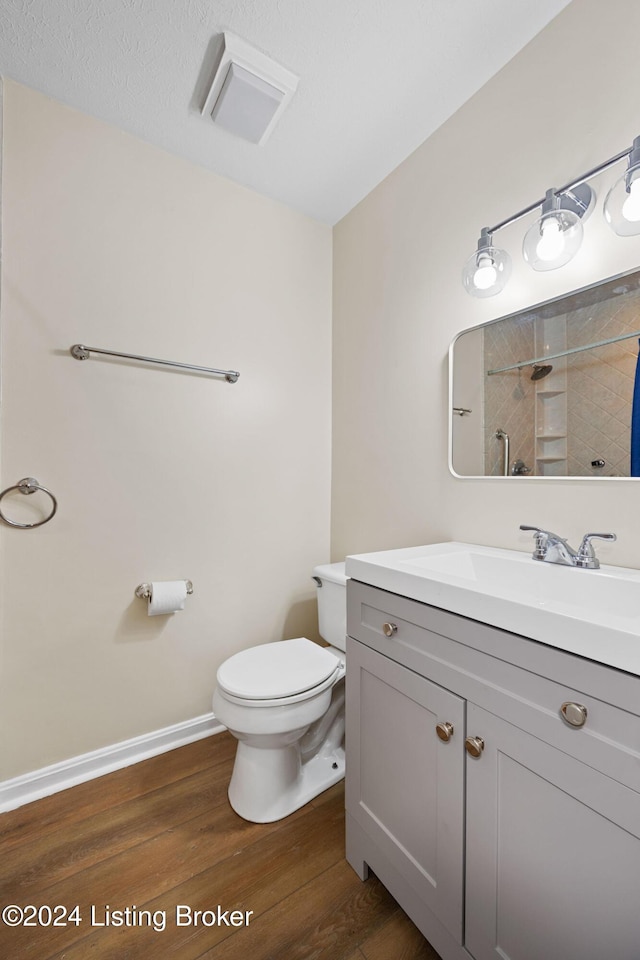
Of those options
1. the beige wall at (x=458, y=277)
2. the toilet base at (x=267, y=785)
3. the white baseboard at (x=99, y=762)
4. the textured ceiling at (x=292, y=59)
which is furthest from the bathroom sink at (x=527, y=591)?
the textured ceiling at (x=292, y=59)

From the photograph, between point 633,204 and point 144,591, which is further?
point 144,591

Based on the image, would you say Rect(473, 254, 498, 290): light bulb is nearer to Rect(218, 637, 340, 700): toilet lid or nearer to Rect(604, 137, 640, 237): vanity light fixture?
Rect(604, 137, 640, 237): vanity light fixture

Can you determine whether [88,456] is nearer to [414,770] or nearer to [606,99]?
[414,770]

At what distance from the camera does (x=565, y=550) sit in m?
1.06

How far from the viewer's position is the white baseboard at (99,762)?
1.38 metres

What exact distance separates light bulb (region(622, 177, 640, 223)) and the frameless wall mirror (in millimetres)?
141

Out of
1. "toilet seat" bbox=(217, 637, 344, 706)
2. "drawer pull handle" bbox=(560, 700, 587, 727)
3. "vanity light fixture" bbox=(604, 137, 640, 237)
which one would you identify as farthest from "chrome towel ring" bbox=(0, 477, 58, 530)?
"vanity light fixture" bbox=(604, 137, 640, 237)

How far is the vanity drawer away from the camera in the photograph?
58 centimetres

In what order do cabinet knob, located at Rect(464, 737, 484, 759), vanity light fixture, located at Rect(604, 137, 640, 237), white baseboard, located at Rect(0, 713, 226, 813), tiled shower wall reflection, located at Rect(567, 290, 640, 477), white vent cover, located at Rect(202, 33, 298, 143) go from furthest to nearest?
white baseboard, located at Rect(0, 713, 226, 813) < white vent cover, located at Rect(202, 33, 298, 143) < tiled shower wall reflection, located at Rect(567, 290, 640, 477) < vanity light fixture, located at Rect(604, 137, 640, 237) < cabinet knob, located at Rect(464, 737, 484, 759)

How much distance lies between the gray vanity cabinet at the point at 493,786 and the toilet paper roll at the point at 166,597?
0.81 metres

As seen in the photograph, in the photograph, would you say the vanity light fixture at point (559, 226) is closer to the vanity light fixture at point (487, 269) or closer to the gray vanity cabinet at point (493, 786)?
the vanity light fixture at point (487, 269)

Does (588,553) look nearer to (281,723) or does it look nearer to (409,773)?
(409,773)

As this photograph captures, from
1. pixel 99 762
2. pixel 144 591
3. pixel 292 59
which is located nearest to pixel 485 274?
pixel 292 59

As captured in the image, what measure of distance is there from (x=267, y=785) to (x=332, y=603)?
64cm
